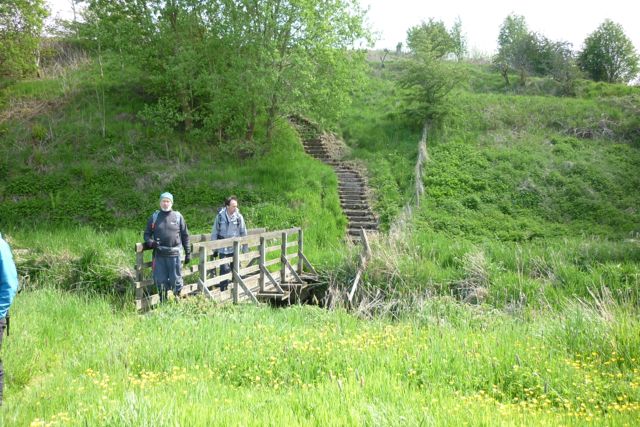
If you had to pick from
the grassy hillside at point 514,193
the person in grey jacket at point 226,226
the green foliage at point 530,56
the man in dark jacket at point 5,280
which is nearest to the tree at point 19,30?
the grassy hillside at point 514,193

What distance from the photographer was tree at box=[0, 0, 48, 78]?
19.3m

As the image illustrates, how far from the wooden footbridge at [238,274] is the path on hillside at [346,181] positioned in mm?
3984

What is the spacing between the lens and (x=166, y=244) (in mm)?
8422

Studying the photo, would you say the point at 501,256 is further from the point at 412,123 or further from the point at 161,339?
the point at 412,123

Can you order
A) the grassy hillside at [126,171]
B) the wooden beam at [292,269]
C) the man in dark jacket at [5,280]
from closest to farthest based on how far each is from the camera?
the man in dark jacket at [5,280], the wooden beam at [292,269], the grassy hillside at [126,171]

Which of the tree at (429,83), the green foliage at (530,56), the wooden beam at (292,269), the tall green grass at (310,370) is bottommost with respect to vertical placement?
the wooden beam at (292,269)

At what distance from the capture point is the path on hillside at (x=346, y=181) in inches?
671

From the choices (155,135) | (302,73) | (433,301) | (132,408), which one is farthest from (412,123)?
(132,408)

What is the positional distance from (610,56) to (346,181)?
2771 cm

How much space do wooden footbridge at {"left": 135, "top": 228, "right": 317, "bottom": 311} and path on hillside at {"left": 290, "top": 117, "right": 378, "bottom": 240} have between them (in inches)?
157

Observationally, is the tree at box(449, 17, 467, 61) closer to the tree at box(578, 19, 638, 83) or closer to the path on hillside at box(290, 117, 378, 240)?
the tree at box(578, 19, 638, 83)

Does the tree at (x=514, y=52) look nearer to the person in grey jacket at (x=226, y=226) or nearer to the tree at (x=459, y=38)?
the tree at (x=459, y=38)

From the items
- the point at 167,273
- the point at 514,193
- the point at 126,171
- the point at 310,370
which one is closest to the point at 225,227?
the point at 167,273

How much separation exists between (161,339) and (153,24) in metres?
16.6
